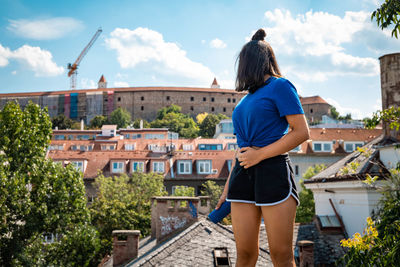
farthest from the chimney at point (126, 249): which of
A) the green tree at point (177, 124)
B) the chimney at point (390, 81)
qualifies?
the green tree at point (177, 124)

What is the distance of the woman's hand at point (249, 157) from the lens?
289 centimetres

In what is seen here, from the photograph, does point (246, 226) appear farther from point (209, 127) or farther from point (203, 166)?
point (209, 127)

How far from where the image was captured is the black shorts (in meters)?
2.81

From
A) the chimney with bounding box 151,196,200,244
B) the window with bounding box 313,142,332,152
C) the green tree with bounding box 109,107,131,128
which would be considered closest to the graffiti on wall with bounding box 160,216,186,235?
the chimney with bounding box 151,196,200,244

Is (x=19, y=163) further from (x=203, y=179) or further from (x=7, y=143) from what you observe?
(x=203, y=179)

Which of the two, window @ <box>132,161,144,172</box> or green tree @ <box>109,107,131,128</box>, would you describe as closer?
window @ <box>132,161,144,172</box>

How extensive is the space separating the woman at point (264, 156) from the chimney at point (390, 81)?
13.2 m

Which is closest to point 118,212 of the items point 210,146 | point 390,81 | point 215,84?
point 390,81

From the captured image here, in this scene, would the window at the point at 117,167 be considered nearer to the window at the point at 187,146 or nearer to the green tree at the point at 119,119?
the window at the point at 187,146

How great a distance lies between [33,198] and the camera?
2038 cm

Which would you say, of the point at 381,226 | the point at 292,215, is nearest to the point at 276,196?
the point at 292,215

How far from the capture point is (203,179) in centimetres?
4294

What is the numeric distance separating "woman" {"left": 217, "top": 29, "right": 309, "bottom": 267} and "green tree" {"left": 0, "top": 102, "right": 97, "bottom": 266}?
58.9 ft

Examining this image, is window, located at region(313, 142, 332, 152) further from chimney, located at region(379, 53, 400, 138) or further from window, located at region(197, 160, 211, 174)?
chimney, located at region(379, 53, 400, 138)
